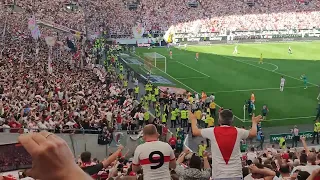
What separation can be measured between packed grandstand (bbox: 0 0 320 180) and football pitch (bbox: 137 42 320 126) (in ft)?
13.0

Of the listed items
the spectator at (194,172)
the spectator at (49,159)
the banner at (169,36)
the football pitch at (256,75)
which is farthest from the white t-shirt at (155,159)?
the banner at (169,36)

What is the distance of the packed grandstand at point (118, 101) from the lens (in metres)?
5.32

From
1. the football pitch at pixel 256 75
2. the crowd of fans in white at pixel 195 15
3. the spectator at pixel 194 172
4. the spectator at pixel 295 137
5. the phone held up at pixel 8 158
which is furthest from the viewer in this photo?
the crowd of fans in white at pixel 195 15

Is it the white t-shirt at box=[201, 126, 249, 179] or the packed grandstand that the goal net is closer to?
the packed grandstand

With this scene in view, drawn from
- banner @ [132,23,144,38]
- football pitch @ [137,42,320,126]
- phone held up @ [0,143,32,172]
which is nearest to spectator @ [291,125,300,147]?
football pitch @ [137,42,320,126]

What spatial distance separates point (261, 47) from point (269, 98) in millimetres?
24723

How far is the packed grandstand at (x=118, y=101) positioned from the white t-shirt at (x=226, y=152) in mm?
11

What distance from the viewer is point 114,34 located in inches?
2320

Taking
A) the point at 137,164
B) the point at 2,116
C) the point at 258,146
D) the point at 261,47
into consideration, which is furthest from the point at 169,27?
the point at 137,164

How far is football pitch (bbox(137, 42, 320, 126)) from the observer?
1148 inches

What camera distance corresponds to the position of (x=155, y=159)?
5297mm

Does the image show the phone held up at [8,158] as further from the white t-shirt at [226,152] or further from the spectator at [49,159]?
the spectator at [49,159]

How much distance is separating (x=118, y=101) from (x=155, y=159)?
67.0 ft

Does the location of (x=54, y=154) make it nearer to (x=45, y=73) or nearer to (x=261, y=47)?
(x=45, y=73)
